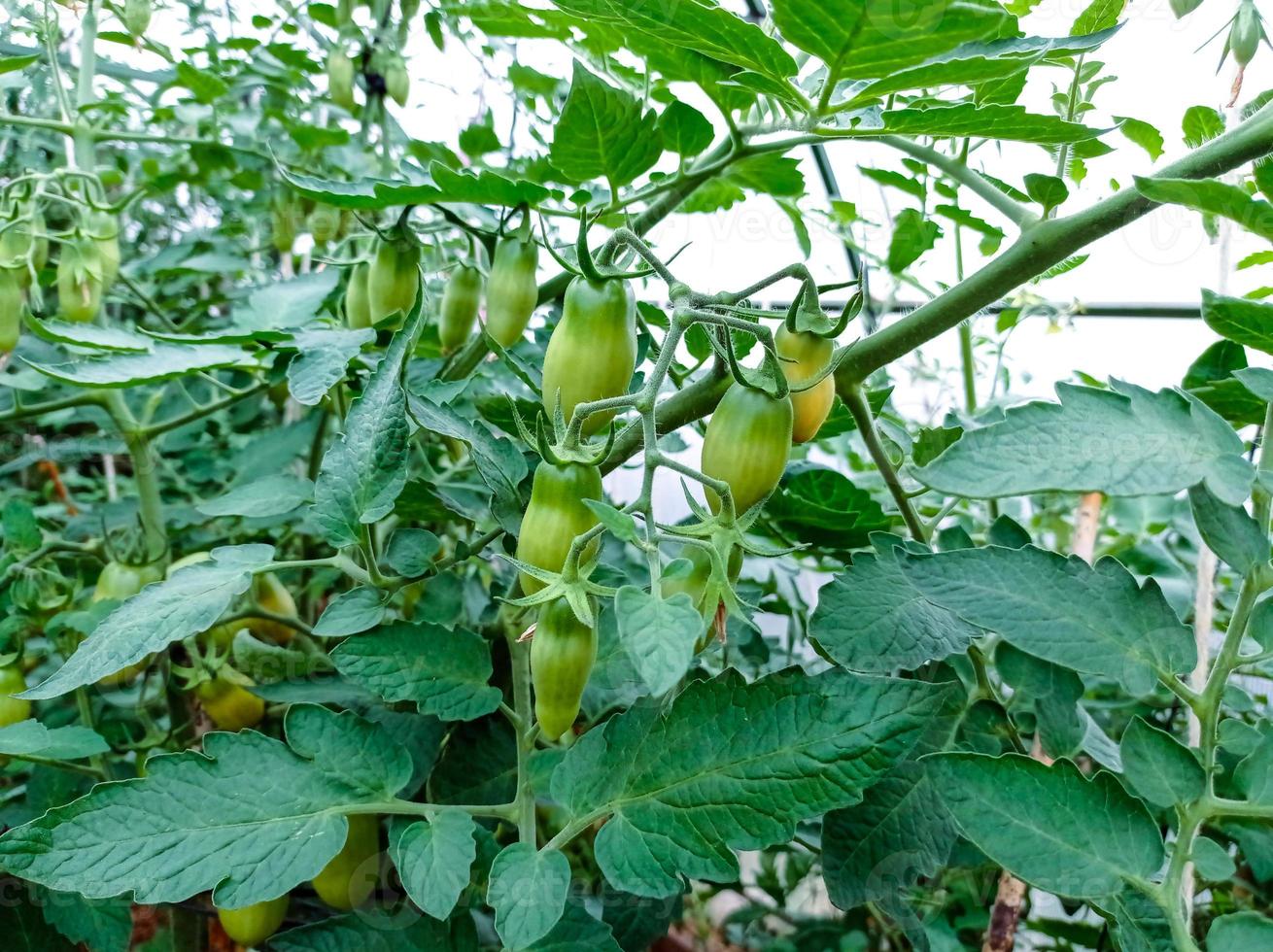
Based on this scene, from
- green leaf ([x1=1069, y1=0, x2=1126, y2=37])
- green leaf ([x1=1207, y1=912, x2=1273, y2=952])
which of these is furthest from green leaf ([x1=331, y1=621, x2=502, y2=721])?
green leaf ([x1=1069, y1=0, x2=1126, y2=37])

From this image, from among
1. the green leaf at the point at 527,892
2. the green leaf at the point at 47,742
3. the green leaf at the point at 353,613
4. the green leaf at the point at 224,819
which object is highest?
the green leaf at the point at 353,613

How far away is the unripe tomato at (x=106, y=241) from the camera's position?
0.78m

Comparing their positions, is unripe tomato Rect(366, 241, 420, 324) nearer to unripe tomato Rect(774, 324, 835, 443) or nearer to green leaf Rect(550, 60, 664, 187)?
green leaf Rect(550, 60, 664, 187)

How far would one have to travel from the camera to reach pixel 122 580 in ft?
2.09

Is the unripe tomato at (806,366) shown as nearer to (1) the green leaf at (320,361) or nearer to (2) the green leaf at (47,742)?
(1) the green leaf at (320,361)

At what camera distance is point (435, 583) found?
55 cm

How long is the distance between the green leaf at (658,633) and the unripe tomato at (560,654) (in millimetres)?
60

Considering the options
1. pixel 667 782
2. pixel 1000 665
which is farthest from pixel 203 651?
pixel 1000 665

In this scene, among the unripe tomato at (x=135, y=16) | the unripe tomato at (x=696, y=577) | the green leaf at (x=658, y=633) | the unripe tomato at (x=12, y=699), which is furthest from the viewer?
the unripe tomato at (x=135, y=16)

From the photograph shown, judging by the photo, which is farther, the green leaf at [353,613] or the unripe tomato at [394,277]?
the unripe tomato at [394,277]

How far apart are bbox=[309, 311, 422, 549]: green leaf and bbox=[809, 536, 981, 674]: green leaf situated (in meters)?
0.21

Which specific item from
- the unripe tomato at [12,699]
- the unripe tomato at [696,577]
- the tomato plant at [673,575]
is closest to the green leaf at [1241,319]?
the tomato plant at [673,575]

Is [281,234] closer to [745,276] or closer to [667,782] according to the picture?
[667,782]

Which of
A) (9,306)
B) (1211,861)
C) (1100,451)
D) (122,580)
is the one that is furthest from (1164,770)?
(9,306)
